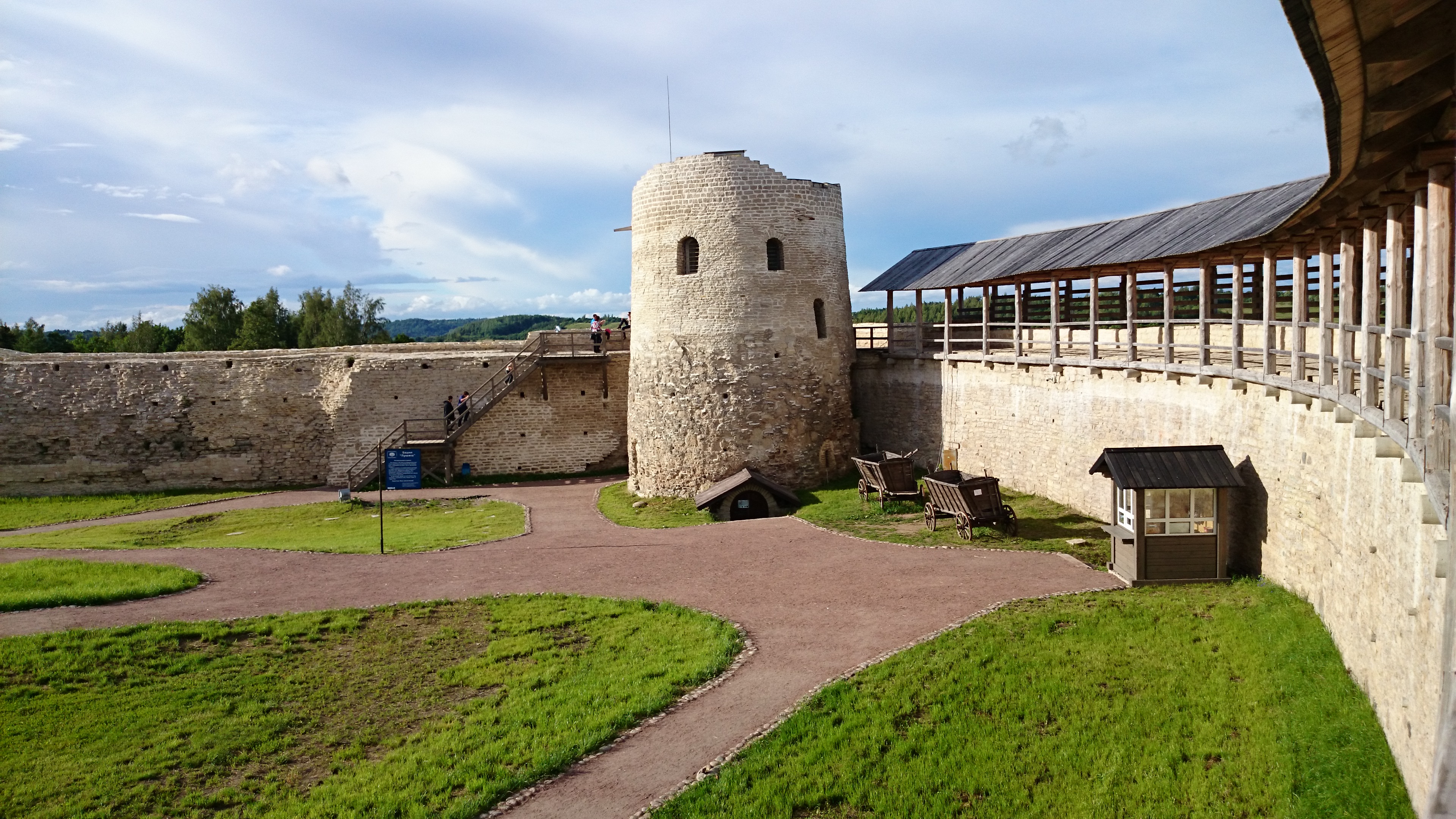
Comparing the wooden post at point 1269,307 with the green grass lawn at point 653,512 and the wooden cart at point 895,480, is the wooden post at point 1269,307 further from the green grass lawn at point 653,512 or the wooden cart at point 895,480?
the green grass lawn at point 653,512

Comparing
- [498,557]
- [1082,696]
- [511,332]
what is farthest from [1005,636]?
[511,332]

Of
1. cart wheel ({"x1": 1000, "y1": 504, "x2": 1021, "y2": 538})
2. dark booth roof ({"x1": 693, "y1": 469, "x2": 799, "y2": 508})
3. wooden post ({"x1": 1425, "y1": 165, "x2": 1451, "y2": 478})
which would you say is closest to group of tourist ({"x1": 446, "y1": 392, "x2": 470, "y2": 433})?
dark booth roof ({"x1": 693, "y1": 469, "x2": 799, "y2": 508})

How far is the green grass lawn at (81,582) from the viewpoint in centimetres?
1352

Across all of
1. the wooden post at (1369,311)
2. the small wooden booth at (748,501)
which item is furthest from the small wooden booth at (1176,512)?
the small wooden booth at (748,501)

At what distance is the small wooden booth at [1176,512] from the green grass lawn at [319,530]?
11.1 meters

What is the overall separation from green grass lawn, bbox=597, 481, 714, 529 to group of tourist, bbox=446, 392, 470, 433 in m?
5.13

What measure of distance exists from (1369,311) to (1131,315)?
305 inches

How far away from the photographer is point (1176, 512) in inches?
452

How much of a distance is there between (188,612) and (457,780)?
705 centimetres

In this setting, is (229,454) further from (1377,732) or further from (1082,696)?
(1377,732)

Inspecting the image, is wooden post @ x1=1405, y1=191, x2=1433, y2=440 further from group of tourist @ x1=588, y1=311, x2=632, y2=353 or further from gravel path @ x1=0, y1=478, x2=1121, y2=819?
group of tourist @ x1=588, y1=311, x2=632, y2=353

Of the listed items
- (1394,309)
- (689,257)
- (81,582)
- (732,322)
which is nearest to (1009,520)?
(732,322)

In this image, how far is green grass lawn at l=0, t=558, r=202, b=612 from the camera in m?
13.5

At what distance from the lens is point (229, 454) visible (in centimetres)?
2641
